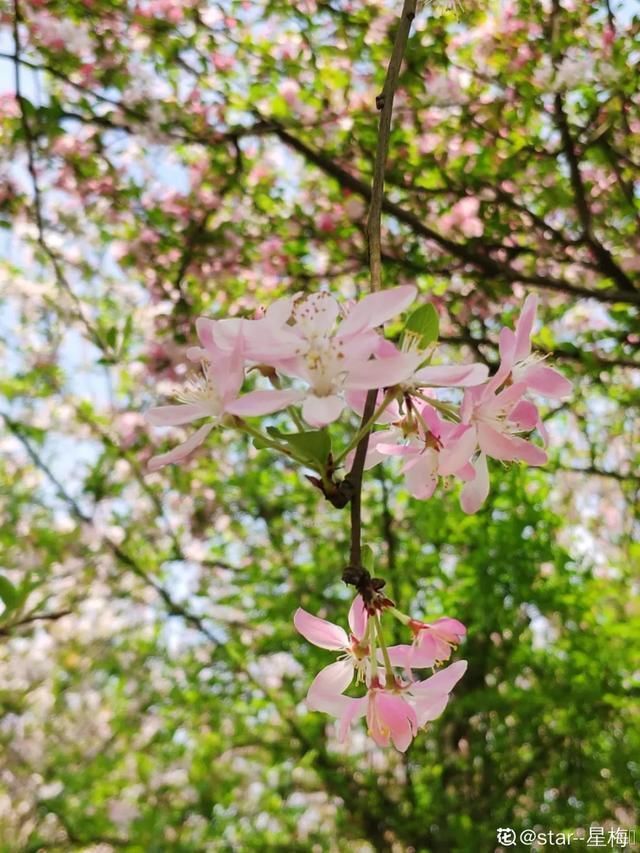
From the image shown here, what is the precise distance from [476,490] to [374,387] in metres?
0.20

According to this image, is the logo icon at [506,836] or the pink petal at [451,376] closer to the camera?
the pink petal at [451,376]

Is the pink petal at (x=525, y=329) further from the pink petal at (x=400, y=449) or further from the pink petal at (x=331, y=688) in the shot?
the pink petal at (x=331, y=688)

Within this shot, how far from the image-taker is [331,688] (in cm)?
61

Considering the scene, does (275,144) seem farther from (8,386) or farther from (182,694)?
(182,694)

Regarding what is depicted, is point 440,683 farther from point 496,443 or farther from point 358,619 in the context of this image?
point 496,443

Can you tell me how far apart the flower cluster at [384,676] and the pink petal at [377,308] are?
180 mm

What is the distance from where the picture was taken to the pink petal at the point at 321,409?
0.48 meters

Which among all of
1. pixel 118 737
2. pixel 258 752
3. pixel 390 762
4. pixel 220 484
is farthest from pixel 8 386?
pixel 390 762

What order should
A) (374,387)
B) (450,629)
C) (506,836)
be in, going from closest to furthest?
(374,387), (450,629), (506,836)

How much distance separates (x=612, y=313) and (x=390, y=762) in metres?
1.42

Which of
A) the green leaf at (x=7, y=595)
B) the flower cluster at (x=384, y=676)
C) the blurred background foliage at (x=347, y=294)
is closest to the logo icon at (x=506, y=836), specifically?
Result: the blurred background foliage at (x=347, y=294)

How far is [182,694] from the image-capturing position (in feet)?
7.79

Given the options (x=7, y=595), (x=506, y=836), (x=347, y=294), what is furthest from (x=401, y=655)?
(x=347, y=294)

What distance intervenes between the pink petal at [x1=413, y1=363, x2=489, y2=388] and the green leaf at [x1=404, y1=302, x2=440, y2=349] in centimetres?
2
